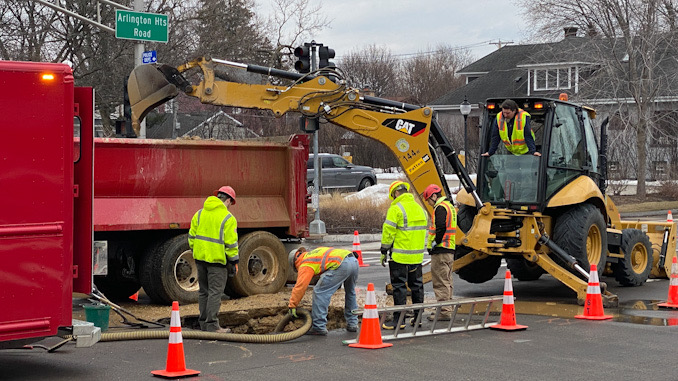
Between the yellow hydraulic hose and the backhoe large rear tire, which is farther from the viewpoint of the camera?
the backhoe large rear tire

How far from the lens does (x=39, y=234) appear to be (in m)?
8.09

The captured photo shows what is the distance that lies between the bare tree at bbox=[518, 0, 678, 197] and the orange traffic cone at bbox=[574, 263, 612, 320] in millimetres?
26970

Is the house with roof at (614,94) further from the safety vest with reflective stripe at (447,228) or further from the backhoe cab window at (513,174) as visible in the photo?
the safety vest with reflective stripe at (447,228)

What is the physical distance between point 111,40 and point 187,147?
18.8 metres

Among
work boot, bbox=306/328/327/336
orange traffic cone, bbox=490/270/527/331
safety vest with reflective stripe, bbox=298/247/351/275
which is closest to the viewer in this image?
safety vest with reflective stripe, bbox=298/247/351/275

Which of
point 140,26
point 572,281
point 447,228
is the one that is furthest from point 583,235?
point 140,26

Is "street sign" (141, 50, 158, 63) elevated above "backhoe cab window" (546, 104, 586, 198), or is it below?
above

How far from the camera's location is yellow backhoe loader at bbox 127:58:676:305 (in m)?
13.2

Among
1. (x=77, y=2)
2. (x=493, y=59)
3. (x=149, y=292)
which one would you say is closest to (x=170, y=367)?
(x=149, y=292)

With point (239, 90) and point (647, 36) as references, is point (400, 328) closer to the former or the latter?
point (239, 90)

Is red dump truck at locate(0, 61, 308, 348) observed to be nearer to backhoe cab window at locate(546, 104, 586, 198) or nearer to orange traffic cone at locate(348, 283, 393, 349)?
orange traffic cone at locate(348, 283, 393, 349)

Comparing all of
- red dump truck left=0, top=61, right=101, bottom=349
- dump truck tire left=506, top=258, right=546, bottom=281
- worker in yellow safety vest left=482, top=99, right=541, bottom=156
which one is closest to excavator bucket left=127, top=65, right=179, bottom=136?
red dump truck left=0, top=61, right=101, bottom=349

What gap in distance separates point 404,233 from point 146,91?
429cm

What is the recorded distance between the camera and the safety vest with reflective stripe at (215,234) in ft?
35.7
